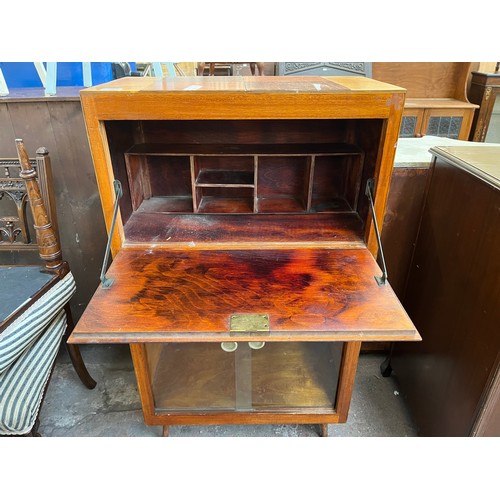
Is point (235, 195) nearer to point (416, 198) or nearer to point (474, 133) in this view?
point (416, 198)

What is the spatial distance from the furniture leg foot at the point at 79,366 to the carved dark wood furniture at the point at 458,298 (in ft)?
4.84

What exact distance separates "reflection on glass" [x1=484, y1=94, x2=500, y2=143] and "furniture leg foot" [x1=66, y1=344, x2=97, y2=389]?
4377 mm

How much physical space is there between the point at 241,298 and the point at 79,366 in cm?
112

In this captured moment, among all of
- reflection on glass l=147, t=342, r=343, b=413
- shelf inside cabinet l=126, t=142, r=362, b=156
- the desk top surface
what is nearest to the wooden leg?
reflection on glass l=147, t=342, r=343, b=413

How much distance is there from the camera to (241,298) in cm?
107

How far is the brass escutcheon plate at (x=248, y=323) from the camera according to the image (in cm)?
96

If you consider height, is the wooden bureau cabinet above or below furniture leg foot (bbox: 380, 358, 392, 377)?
above

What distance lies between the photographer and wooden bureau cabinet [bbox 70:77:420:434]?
1012mm

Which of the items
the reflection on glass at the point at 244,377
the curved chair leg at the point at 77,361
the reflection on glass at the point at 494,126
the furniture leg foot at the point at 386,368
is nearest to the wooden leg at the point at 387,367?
the furniture leg foot at the point at 386,368

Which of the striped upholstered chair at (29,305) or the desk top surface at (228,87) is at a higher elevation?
the desk top surface at (228,87)

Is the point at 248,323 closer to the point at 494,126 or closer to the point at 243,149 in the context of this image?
the point at 243,149

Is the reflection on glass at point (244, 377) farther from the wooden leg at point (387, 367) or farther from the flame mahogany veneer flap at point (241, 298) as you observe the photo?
the wooden leg at point (387, 367)

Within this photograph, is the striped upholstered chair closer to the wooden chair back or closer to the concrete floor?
the wooden chair back

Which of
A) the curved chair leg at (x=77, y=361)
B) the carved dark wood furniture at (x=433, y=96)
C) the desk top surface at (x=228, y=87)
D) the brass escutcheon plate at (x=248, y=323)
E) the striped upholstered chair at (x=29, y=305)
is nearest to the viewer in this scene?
the brass escutcheon plate at (x=248, y=323)
